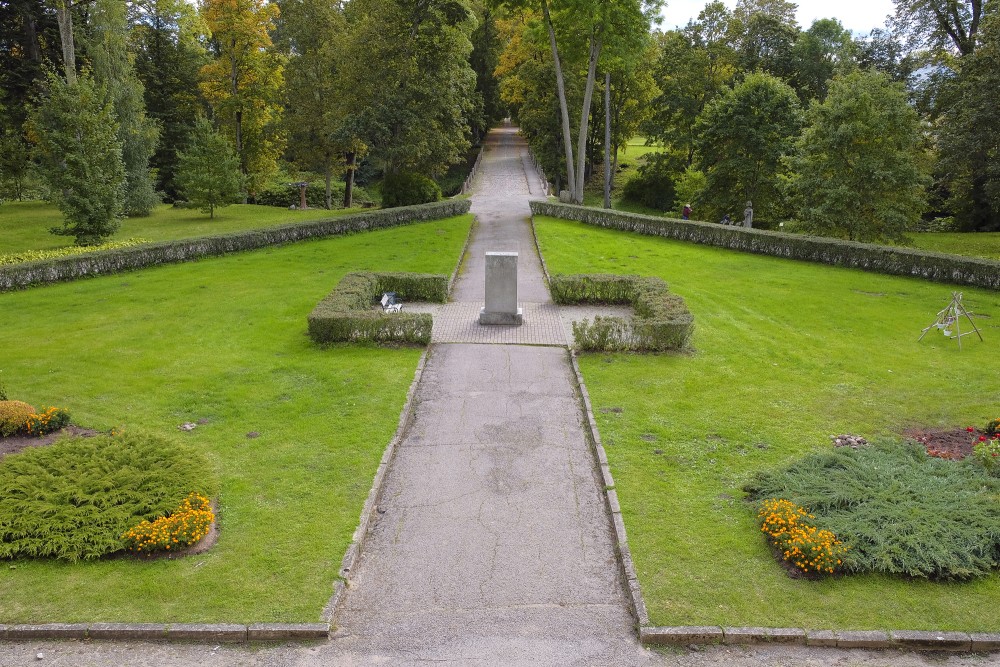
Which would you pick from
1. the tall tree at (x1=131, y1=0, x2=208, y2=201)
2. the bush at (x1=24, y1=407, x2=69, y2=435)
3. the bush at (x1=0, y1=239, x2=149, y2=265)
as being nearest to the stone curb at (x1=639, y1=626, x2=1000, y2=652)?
Answer: the bush at (x1=24, y1=407, x2=69, y2=435)

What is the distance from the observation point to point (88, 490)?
8945mm

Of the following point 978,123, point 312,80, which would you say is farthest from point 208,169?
point 978,123

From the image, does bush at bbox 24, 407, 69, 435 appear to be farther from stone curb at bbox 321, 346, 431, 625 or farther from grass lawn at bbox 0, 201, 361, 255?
grass lawn at bbox 0, 201, 361, 255

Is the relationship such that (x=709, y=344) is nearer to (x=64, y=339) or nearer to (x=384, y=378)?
(x=384, y=378)

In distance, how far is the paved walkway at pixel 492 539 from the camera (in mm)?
7016

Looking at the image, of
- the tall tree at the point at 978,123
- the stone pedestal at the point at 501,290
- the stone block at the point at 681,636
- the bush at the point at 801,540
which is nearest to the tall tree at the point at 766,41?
the tall tree at the point at 978,123

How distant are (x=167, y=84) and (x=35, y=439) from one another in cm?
4416

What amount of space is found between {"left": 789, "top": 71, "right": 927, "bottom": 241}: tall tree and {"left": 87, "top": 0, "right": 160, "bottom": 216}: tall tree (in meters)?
32.2

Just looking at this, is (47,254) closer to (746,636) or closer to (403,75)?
(403,75)

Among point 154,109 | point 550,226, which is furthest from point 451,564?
point 154,109

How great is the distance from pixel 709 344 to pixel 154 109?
147ft

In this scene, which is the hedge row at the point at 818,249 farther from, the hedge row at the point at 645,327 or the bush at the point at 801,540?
the bush at the point at 801,540

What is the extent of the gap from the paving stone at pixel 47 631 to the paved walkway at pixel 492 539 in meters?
2.59

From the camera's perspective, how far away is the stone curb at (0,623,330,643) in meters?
7.01
